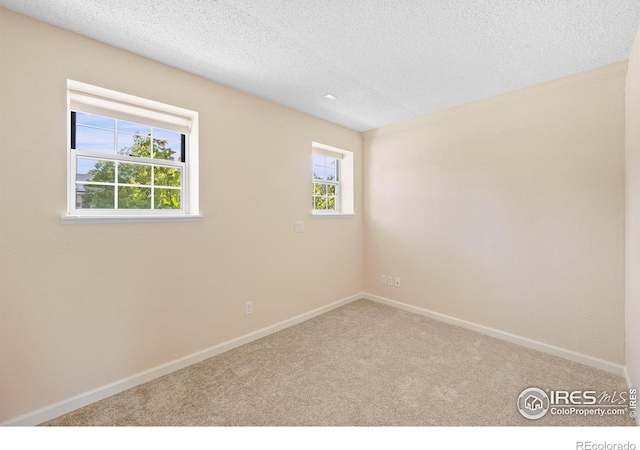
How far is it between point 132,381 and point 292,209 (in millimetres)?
2014

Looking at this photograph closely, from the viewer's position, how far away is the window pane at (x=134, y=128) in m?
2.07

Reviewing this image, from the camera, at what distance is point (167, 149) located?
2316 millimetres

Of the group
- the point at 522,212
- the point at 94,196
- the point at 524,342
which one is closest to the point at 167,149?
the point at 94,196

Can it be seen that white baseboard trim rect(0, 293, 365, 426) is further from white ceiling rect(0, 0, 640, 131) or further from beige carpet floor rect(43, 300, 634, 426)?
white ceiling rect(0, 0, 640, 131)

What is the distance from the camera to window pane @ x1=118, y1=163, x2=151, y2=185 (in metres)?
2.07

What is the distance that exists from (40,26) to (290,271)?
2625 mm

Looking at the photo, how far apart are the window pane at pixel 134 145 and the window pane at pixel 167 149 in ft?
0.19

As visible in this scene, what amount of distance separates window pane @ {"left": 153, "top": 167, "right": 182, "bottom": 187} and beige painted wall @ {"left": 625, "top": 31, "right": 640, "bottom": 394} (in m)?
3.28

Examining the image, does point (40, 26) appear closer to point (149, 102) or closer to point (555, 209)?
point (149, 102)

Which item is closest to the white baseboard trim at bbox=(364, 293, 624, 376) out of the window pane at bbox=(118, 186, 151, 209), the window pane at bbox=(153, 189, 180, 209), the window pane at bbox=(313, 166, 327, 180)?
the window pane at bbox=(313, 166, 327, 180)

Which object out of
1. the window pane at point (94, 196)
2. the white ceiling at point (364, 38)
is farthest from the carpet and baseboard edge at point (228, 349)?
the white ceiling at point (364, 38)

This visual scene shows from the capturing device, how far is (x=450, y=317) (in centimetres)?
312

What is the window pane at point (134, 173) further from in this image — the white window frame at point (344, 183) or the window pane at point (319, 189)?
the white window frame at point (344, 183)
